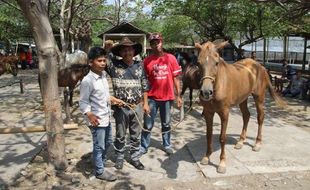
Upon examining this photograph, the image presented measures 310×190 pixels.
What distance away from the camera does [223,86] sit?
193 inches

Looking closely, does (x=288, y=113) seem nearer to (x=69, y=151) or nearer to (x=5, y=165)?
(x=69, y=151)

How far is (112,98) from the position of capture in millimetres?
4633

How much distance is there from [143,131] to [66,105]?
290cm

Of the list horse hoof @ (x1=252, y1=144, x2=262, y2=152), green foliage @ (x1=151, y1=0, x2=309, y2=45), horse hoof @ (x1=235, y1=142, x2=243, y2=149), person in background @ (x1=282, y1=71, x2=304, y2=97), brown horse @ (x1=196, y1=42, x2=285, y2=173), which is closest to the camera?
brown horse @ (x1=196, y1=42, x2=285, y2=173)

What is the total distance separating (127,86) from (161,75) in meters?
0.70

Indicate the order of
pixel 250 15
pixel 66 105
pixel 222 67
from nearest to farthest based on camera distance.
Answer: pixel 222 67 < pixel 66 105 < pixel 250 15

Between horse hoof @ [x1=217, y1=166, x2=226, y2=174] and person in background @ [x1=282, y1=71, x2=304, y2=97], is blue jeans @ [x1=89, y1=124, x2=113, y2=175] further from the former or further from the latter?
person in background @ [x1=282, y1=71, x2=304, y2=97]

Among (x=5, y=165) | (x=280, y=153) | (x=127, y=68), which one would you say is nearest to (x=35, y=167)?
(x=5, y=165)

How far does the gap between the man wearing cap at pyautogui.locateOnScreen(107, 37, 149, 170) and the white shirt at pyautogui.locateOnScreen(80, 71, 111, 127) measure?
330 millimetres

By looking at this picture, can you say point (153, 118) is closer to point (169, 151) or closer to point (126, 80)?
point (169, 151)

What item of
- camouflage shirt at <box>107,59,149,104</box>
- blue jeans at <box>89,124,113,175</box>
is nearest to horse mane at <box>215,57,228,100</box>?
camouflage shirt at <box>107,59,149,104</box>

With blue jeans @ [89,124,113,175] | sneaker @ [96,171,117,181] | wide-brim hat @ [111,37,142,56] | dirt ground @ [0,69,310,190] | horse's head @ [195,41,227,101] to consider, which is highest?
wide-brim hat @ [111,37,142,56]

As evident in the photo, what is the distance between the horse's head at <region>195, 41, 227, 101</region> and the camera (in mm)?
4230

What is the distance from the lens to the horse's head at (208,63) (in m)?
4.23
